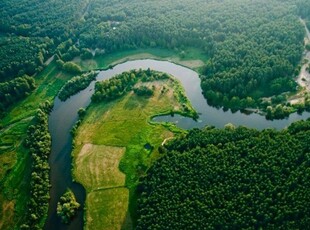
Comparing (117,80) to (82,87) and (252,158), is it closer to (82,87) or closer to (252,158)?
(82,87)

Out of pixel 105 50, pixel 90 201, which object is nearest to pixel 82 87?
pixel 105 50

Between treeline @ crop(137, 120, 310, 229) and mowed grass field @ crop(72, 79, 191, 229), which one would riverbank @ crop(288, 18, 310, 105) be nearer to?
treeline @ crop(137, 120, 310, 229)

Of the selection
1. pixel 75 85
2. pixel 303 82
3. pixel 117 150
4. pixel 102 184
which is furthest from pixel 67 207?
pixel 303 82

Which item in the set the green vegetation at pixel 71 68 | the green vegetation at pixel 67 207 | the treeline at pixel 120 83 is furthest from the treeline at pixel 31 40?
the green vegetation at pixel 67 207

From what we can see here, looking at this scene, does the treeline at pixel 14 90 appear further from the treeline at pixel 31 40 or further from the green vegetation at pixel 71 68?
the green vegetation at pixel 71 68

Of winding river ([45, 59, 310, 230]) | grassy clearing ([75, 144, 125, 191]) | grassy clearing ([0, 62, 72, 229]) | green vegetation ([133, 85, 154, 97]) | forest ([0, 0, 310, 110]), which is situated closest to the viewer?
grassy clearing ([0, 62, 72, 229])

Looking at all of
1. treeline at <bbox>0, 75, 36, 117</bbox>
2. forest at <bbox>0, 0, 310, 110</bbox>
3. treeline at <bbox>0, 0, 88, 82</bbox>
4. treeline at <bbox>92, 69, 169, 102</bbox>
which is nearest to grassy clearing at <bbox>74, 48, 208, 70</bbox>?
forest at <bbox>0, 0, 310, 110</bbox>

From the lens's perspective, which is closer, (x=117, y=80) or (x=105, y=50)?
(x=117, y=80)
